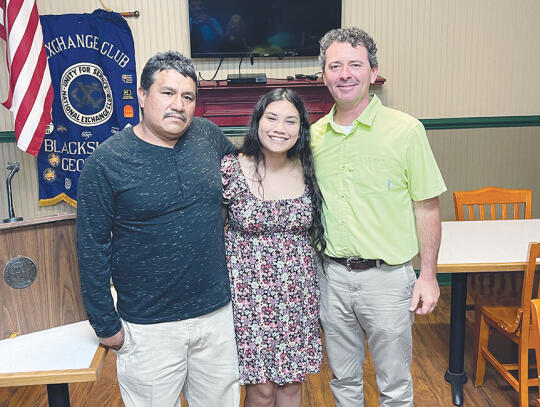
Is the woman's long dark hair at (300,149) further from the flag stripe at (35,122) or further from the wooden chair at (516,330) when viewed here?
the flag stripe at (35,122)

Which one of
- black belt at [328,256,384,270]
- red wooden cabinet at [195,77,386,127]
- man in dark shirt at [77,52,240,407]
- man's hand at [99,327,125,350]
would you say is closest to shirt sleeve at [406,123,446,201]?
black belt at [328,256,384,270]

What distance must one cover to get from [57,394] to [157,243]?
610 millimetres

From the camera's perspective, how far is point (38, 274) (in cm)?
179

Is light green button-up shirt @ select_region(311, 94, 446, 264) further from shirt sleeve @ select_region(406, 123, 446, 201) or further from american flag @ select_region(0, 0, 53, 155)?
american flag @ select_region(0, 0, 53, 155)

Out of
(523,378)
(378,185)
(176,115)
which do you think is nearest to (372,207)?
(378,185)

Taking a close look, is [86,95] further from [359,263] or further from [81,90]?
[359,263]

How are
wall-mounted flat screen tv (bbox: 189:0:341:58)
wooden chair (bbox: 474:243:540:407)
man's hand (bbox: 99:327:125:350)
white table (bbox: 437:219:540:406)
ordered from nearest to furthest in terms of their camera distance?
man's hand (bbox: 99:327:125:350), wooden chair (bbox: 474:243:540:407), white table (bbox: 437:219:540:406), wall-mounted flat screen tv (bbox: 189:0:341:58)

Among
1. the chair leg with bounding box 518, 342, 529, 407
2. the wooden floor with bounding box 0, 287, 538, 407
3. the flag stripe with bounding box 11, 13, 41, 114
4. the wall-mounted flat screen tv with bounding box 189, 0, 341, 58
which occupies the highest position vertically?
the wall-mounted flat screen tv with bounding box 189, 0, 341, 58

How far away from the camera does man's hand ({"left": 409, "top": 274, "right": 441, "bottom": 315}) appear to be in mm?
2049

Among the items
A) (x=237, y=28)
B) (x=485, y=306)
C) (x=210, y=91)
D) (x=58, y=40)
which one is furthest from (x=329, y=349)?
(x=58, y=40)

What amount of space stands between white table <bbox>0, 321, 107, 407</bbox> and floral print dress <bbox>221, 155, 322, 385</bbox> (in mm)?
494

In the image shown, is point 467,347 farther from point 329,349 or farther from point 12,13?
point 12,13

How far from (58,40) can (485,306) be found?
317 cm

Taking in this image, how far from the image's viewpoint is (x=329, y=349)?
2.19 metres
